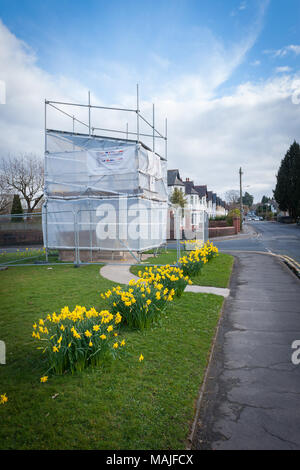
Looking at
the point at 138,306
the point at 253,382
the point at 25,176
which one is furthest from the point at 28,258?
the point at 25,176

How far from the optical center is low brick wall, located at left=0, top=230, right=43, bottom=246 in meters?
26.3

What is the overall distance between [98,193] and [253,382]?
12288mm

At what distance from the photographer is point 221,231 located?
104 feet

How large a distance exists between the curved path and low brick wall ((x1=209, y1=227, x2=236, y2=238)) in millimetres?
19444

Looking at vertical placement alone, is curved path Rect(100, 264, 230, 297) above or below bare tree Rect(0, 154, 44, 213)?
below

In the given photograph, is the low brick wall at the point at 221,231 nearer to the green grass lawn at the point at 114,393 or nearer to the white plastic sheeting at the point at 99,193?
the white plastic sheeting at the point at 99,193

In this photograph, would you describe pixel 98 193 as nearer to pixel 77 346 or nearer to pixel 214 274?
pixel 214 274

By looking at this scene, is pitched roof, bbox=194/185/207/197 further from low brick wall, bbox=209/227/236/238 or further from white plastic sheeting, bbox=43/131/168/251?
white plastic sheeting, bbox=43/131/168/251

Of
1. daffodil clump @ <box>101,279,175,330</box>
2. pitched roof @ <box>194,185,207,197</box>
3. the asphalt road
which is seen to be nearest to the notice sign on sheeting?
the asphalt road

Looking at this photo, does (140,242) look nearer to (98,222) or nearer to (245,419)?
(98,222)

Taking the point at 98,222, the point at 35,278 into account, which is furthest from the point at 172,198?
the point at 35,278

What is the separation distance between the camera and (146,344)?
15.1 feet

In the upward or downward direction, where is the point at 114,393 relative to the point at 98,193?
downward
